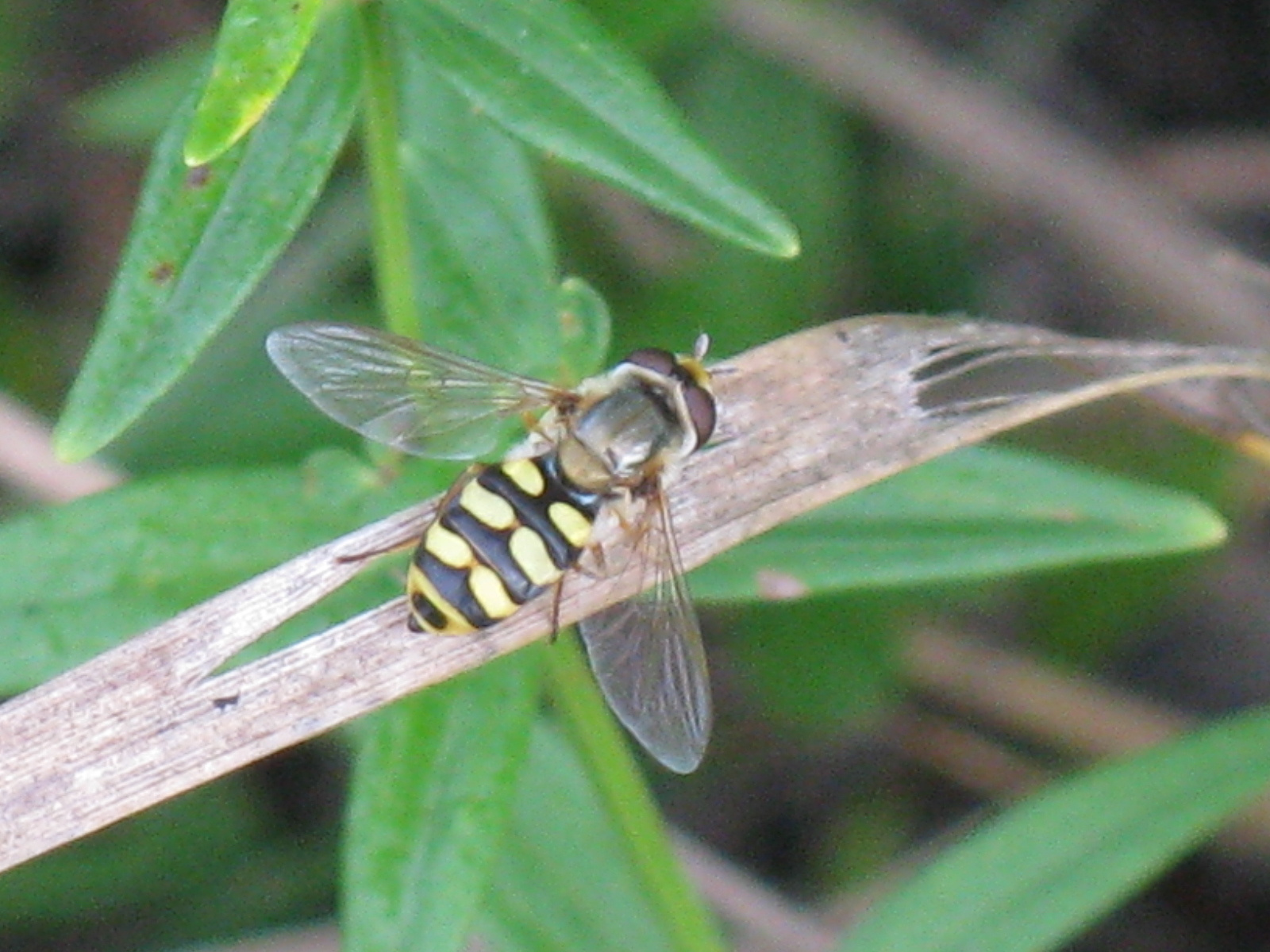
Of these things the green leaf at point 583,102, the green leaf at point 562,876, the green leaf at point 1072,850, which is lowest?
the green leaf at point 562,876

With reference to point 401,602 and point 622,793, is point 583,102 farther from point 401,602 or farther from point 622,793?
point 622,793

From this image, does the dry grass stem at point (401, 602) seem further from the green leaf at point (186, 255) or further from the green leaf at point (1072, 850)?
the green leaf at point (1072, 850)

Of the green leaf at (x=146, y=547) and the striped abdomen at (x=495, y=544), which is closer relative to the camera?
the striped abdomen at (x=495, y=544)

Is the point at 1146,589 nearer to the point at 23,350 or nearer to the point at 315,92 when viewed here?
the point at 315,92

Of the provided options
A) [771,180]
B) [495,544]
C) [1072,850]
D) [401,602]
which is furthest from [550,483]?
[771,180]

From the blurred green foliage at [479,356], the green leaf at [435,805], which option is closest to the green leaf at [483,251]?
the blurred green foliage at [479,356]

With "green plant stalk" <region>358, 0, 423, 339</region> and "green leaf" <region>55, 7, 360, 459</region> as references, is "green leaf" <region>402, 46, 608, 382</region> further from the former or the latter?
"green leaf" <region>55, 7, 360, 459</region>
